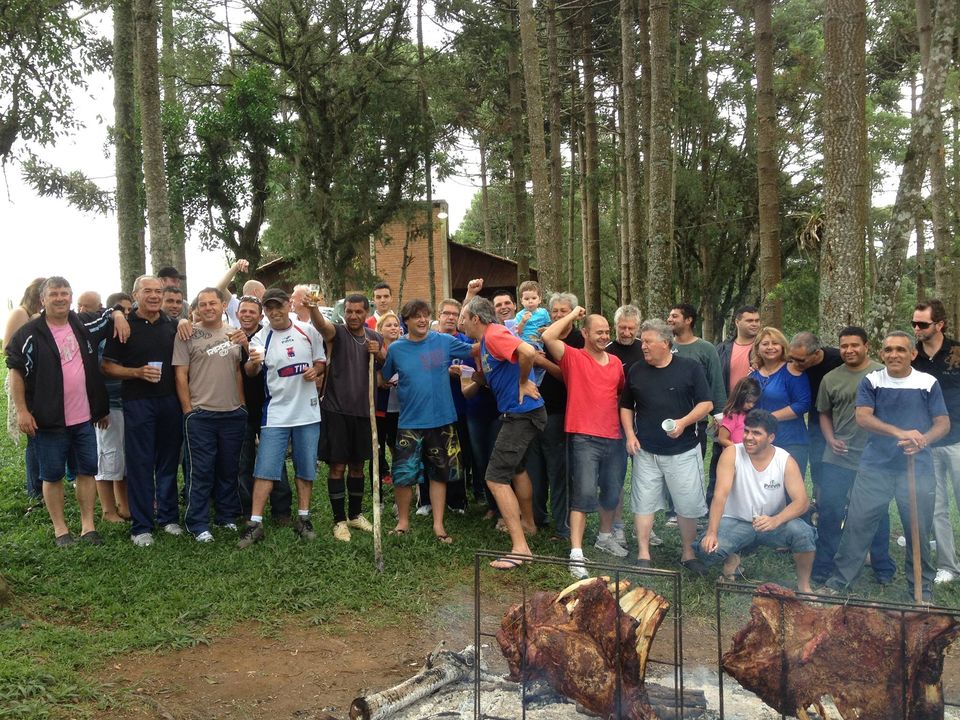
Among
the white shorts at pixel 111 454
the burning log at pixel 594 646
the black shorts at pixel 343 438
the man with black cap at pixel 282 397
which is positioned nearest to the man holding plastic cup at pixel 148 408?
the white shorts at pixel 111 454

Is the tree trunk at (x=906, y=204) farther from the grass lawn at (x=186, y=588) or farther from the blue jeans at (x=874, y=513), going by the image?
the blue jeans at (x=874, y=513)

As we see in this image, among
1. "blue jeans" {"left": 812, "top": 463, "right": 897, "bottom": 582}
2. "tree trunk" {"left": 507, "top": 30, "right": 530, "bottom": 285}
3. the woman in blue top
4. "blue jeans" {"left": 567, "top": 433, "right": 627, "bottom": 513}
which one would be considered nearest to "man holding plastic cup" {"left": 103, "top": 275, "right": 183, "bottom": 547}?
"blue jeans" {"left": 567, "top": 433, "right": 627, "bottom": 513}

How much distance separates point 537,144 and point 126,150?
5.53 meters

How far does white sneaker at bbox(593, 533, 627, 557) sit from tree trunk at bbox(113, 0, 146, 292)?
22.4ft

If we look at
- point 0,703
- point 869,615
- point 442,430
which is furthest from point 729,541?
point 0,703

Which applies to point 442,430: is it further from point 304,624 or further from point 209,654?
point 209,654

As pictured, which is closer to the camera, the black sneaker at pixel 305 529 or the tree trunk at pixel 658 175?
the black sneaker at pixel 305 529

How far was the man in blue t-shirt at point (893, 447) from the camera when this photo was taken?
5223 mm

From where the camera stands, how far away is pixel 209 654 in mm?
4531

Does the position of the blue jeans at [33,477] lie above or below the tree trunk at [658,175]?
below

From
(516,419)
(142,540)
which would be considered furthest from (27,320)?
(516,419)

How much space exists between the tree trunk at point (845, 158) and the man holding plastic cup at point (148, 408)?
19.8 feet

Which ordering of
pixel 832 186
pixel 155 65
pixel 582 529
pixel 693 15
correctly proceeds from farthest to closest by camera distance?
pixel 693 15
pixel 155 65
pixel 832 186
pixel 582 529

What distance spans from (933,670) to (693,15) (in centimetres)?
2051
